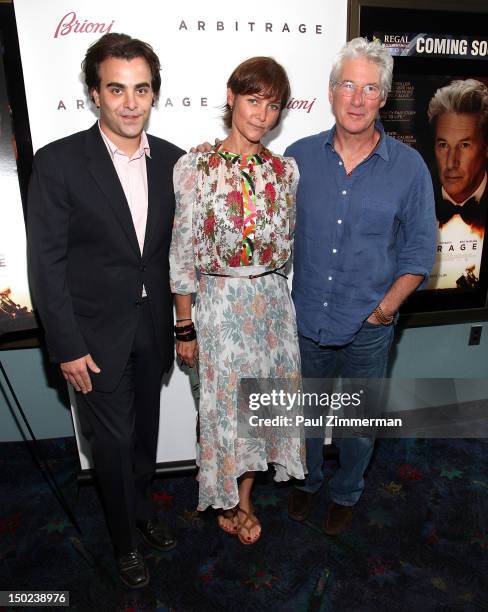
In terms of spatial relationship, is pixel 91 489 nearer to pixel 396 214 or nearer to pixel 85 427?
pixel 85 427

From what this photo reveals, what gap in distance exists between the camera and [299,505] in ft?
8.21

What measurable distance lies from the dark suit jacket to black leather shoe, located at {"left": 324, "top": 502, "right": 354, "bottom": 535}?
1210mm

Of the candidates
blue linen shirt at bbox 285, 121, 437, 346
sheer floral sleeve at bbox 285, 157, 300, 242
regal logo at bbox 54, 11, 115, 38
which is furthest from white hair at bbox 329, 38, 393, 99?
regal logo at bbox 54, 11, 115, 38

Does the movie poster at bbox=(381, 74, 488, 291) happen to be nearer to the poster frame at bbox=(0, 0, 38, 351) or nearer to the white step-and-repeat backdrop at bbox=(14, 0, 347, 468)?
the white step-and-repeat backdrop at bbox=(14, 0, 347, 468)

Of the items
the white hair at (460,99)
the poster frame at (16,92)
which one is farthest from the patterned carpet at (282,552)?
the white hair at (460,99)

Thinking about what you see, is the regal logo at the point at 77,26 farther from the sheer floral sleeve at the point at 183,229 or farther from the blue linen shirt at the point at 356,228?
the blue linen shirt at the point at 356,228

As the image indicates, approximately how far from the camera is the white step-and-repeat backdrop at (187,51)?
2127mm

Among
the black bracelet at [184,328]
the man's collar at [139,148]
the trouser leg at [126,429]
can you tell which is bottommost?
the trouser leg at [126,429]

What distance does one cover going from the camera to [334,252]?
2.07 meters

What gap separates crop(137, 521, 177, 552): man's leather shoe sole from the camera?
2.30 meters

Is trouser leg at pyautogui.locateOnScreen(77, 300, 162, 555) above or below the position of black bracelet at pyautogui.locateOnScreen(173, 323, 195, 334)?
below

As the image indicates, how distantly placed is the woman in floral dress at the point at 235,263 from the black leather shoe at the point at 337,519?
536mm

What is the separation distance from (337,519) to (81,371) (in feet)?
4.46

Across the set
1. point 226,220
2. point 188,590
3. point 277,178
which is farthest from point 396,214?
point 188,590
